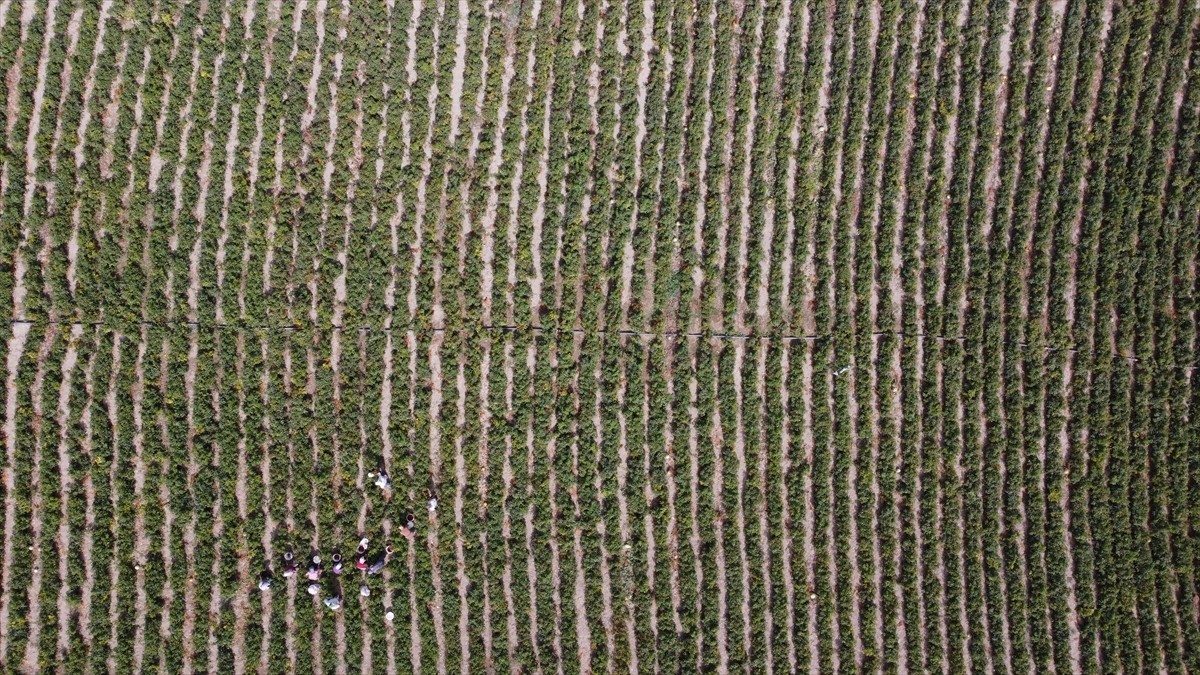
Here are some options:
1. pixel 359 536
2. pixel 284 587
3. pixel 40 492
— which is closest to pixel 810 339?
pixel 359 536

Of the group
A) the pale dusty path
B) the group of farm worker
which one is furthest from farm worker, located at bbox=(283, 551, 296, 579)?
the pale dusty path

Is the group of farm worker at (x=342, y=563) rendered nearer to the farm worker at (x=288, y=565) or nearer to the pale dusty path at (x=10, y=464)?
the farm worker at (x=288, y=565)

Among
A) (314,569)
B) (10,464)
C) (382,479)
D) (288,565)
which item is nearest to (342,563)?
(314,569)

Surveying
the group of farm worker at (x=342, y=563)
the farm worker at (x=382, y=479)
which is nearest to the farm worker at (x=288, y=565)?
the group of farm worker at (x=342, y=563)

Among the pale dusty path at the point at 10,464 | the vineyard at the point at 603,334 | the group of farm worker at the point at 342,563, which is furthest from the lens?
the vineyard at the point at 603,334

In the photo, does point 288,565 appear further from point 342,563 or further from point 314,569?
point 342,563

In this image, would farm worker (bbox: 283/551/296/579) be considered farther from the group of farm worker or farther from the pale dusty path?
the pale dusty path
